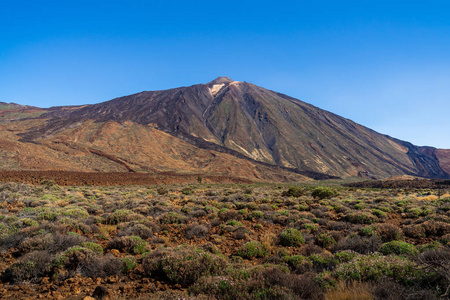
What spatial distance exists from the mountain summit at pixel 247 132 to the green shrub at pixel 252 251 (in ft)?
205

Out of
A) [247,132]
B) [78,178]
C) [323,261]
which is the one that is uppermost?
[247,132]

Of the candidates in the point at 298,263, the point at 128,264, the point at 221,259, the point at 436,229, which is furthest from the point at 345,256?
the point at 436,229

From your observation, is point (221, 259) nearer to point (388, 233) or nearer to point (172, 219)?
point (172, 219)

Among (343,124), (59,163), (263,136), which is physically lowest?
(59,163)

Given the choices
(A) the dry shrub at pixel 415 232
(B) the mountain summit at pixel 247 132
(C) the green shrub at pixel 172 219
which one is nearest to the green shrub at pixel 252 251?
(C) the green shrub at pixel 172 219

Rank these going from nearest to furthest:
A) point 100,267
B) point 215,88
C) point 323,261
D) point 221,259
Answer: point 100,267
point 221,259
point 323,261
point 215,88

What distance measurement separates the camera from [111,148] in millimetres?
70812

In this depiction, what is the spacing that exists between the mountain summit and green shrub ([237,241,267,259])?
62547 mm

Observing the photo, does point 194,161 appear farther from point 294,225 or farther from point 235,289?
point 235,289

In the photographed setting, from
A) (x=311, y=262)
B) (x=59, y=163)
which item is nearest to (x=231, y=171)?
(x=59, y=163)

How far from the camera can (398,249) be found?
6.53 metres

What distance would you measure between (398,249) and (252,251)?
12.8 ft

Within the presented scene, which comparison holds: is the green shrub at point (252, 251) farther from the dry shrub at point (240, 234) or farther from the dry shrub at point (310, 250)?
the dry shrub at point (240, 234)

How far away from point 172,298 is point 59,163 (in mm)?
58582
